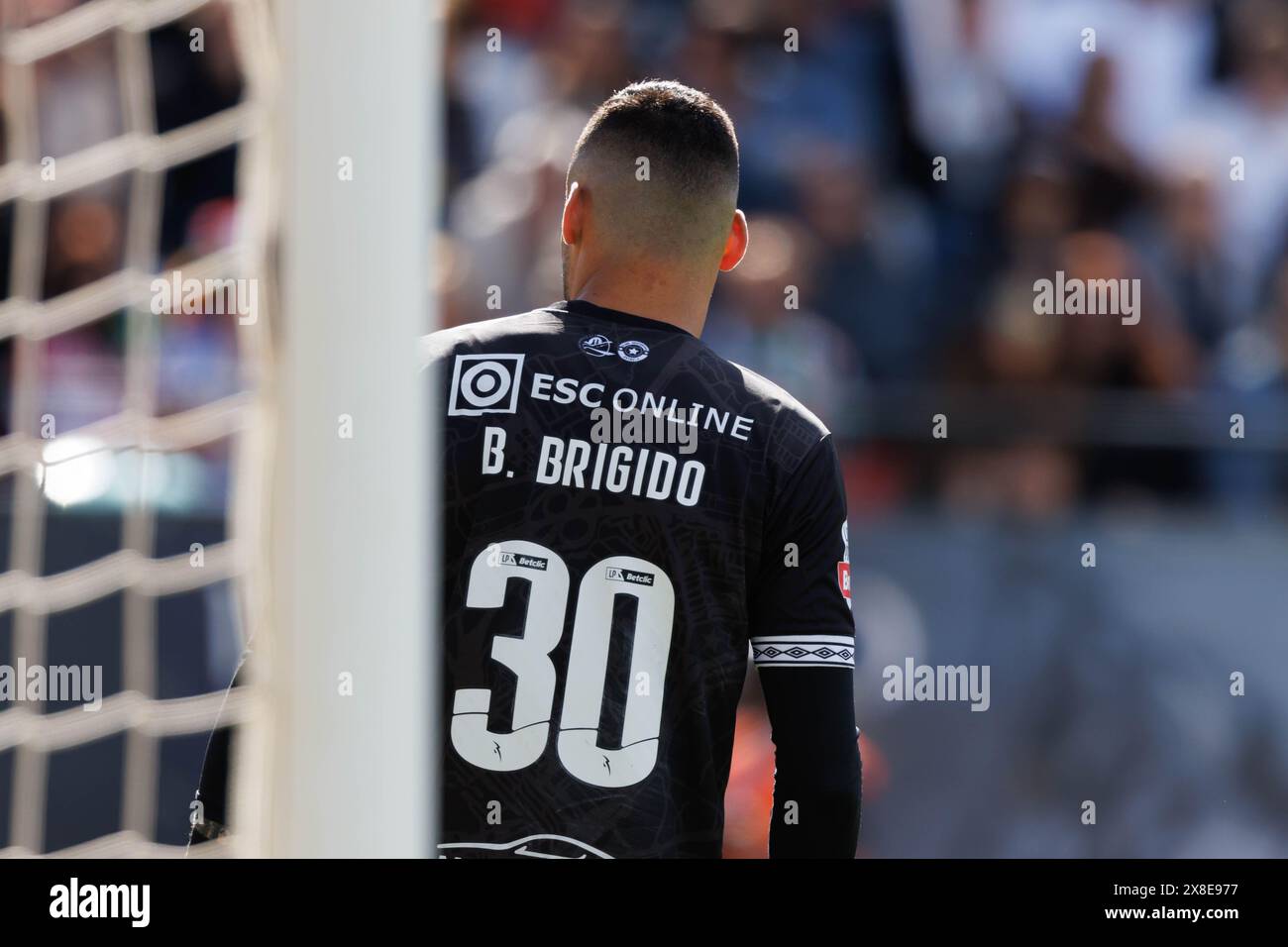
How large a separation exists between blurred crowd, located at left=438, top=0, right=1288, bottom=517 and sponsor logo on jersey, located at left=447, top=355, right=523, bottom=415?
2.15m

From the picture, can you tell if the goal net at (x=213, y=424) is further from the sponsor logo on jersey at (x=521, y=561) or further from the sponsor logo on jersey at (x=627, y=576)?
the sponsor logo on jersey at (x=627, y=576)

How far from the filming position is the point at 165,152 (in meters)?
3.59

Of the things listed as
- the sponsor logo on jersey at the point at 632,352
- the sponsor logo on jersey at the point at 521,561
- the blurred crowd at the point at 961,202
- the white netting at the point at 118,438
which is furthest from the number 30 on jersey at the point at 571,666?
the blurred crowd at the point at 961,202

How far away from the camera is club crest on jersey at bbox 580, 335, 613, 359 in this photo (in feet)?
6.59

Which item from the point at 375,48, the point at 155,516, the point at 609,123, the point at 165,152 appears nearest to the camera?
the point at 375,48

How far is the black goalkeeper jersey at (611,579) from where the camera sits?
1937 millimetres

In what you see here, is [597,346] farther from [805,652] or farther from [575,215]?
[805,652]

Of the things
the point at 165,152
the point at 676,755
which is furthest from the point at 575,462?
the point at 165,152

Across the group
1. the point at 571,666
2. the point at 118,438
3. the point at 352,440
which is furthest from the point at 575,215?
the point at 118,438

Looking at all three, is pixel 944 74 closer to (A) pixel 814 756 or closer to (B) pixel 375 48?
(A) pixel 814 756

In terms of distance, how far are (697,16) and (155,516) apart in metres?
2.21

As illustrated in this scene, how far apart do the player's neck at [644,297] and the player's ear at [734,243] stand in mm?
97

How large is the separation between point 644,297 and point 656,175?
0.53ft

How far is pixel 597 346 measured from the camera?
6.62 ft
